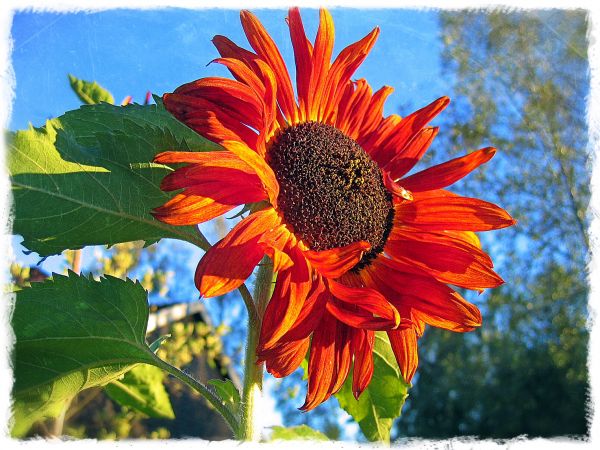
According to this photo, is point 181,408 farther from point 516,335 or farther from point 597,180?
point 516,335

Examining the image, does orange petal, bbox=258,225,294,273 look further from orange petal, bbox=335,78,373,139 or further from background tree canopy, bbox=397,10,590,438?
background tree canopy, bbox=397,10,590,438

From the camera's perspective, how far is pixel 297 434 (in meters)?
0.52

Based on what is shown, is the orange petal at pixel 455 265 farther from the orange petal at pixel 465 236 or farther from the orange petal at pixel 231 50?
the orange petal at pixel 231 50

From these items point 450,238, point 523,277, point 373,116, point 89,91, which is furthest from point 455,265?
point 523,277

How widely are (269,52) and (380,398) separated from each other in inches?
9.7

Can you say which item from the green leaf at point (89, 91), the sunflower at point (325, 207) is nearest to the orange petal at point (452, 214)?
the sunflower at point (325, 207)

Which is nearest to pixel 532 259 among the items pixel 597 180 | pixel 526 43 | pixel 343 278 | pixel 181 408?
pixel 526 43

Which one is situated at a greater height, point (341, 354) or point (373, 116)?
point (373, 116)

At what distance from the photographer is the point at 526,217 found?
368 cm

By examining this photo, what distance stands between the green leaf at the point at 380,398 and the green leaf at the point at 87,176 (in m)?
0.19

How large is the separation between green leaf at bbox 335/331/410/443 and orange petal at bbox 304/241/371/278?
0.13 m

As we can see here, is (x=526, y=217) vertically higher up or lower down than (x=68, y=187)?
higher up

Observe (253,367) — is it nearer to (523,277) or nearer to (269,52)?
(269,52)

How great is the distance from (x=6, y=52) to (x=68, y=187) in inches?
3.6
